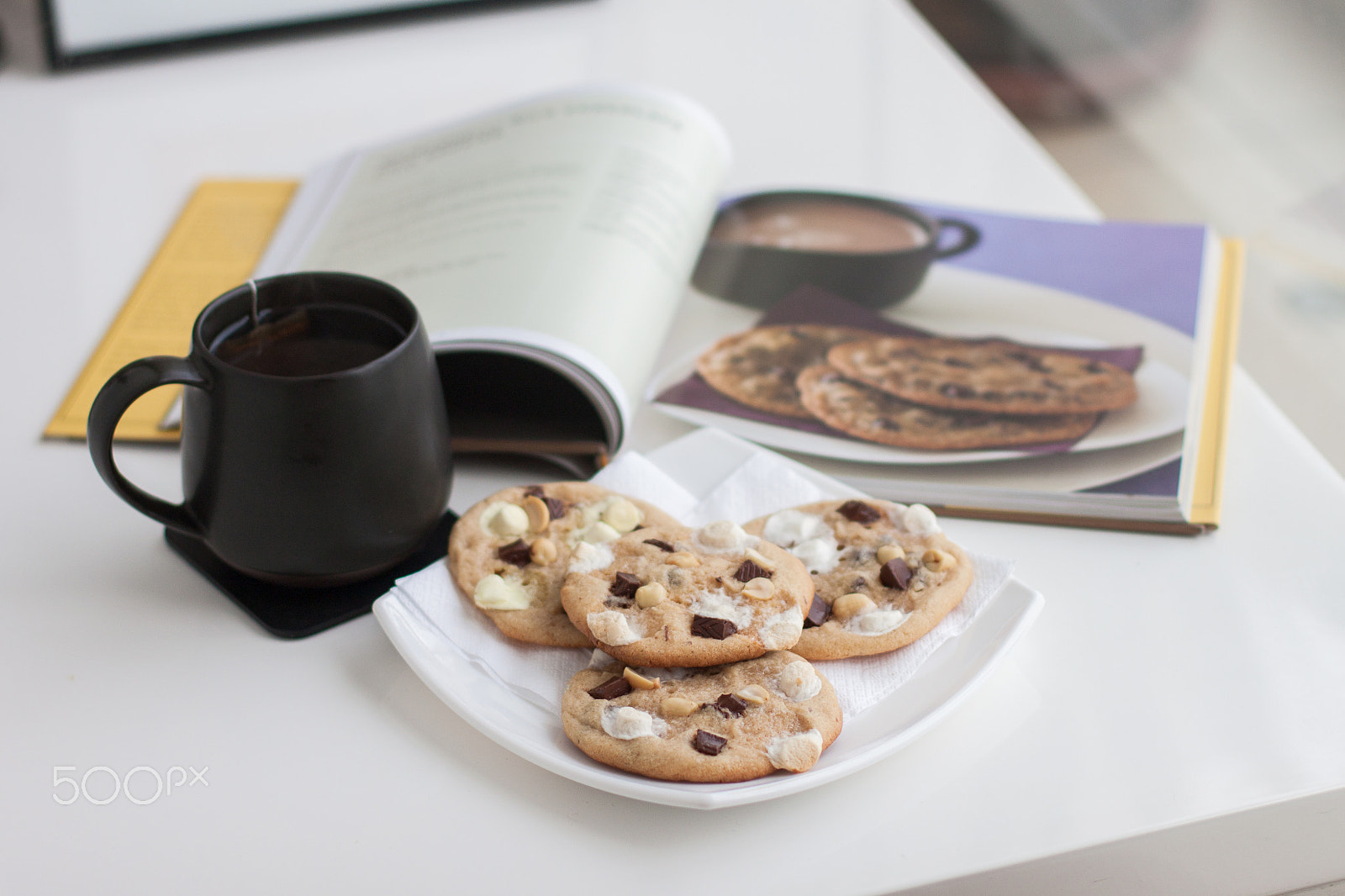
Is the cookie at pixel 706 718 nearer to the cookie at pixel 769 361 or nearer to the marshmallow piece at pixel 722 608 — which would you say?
the marshmallow piece at pixel 722 608

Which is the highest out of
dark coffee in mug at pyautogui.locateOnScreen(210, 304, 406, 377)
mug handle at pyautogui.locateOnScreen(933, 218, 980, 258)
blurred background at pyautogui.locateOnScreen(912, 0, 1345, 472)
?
dark coffee in mug at pyautogui.locateOnScreen(210, 304, 406, 377)

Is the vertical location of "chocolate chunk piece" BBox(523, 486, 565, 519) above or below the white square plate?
above

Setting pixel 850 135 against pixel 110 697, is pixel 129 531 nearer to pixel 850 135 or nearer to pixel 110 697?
pixel 110 697

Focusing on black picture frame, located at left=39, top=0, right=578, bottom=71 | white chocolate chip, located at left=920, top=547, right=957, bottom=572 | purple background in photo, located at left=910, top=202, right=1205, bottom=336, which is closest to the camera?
white chocolate chip, located at left=920, top=547, right=957, bottom=572

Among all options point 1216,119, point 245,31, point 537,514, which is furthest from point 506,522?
point 1216,119

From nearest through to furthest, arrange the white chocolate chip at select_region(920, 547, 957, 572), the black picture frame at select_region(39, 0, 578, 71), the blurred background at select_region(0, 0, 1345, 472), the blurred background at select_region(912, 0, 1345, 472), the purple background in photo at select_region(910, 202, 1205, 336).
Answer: the white chocolate chip at select_region(920, 547, 957, 572) → the purple background in photo at select_region(910, 202, 1205, 336) → the black picture frame at select_region(39, 0, 578, 71) → the blurred background at select_region(0, 0, 1345, 472) → the blurred background at select_region(912, 0, 1345, 472)

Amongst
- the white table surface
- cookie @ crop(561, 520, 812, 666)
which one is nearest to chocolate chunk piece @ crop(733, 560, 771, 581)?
cookie @ crop(561, 520, 812, 666)

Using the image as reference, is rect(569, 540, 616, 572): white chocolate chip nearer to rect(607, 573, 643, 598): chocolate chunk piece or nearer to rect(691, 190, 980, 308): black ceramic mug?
rect(607, 573, 643, 598): chocolate chunk piece

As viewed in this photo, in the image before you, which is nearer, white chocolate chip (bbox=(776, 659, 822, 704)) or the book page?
white chocolate chip (bbox=(776, 659, 822, 704))

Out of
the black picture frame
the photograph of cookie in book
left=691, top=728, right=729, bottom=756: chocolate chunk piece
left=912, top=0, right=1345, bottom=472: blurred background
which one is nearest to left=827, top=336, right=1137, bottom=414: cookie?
the photograph of cookie in book
